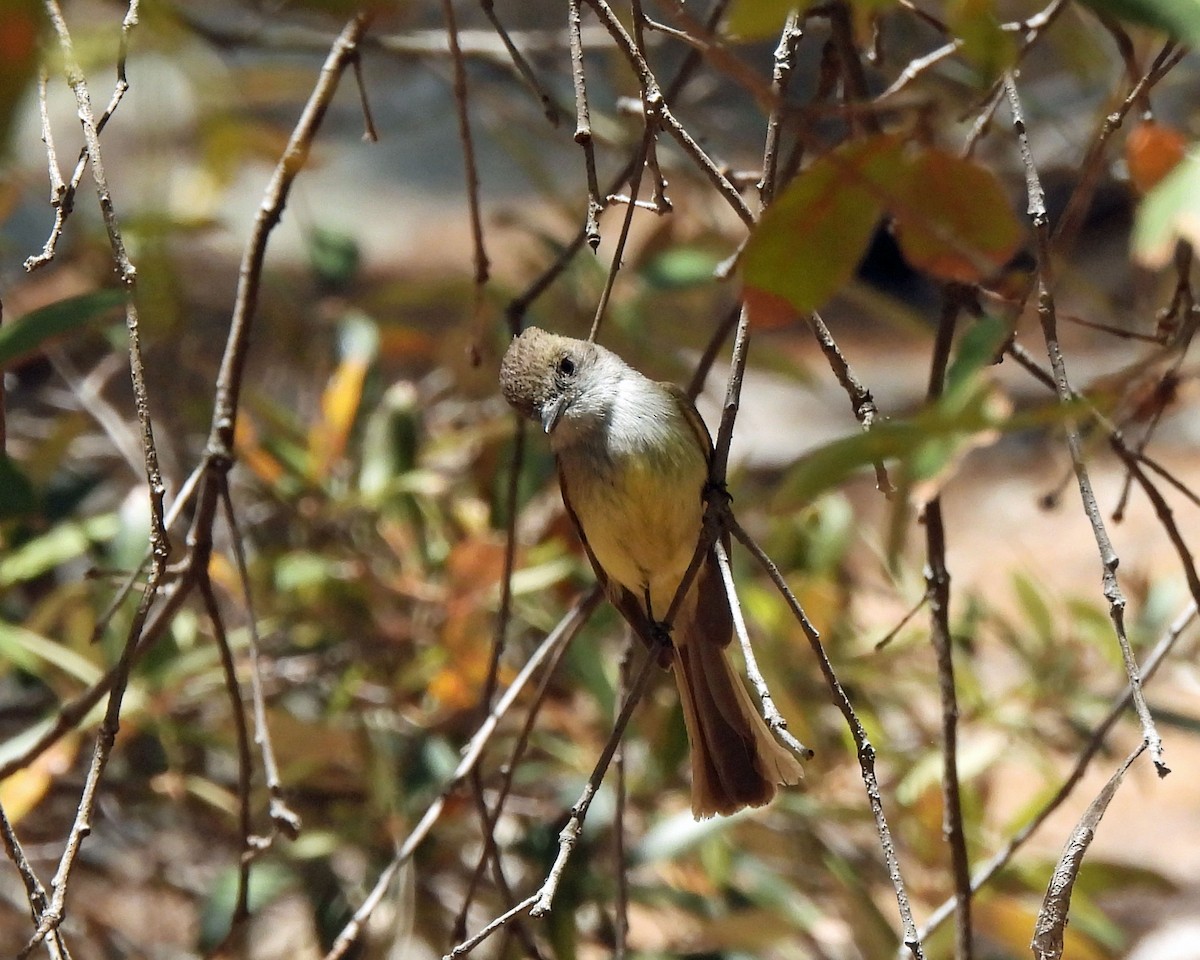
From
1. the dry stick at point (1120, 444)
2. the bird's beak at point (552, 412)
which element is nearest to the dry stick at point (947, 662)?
the dry stick at point (1120, 444)

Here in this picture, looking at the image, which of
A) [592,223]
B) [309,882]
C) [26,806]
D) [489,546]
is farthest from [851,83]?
[309,882]

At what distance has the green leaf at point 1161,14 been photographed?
0.59m

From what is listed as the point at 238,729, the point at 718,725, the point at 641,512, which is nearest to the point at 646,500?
the point at 641,512

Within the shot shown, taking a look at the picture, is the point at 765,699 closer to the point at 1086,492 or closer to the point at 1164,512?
the point at 1086,492

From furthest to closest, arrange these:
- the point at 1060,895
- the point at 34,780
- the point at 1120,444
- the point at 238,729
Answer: the point at 34,780 < the point at 238,729 < the point at 1120,444 < the point at 1060,895

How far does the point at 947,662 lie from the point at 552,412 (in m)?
0.97

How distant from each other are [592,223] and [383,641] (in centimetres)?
178

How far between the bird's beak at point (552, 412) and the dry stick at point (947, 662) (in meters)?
0.90

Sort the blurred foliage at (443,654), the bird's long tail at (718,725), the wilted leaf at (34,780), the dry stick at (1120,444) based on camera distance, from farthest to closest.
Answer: the blurred foliage at (443,654) → the wilted leaf at (34,780) → the bird's long tail at (718,725) → the dry stick at (1120,444)

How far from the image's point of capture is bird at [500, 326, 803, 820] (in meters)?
2.16

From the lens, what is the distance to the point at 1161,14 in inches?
23.5

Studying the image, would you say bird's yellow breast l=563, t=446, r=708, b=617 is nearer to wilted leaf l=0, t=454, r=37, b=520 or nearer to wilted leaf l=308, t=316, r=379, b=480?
wilted leaf l=308, t=316, r=379, b=480

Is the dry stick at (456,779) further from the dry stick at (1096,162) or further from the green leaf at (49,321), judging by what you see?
the dry stick at (1096,162)

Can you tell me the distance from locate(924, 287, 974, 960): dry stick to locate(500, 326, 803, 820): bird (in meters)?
0.53
